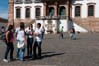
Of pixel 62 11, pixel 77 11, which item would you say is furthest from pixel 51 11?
pixel 77 11

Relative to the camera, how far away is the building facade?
1517 inches

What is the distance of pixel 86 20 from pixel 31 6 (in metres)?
13.4

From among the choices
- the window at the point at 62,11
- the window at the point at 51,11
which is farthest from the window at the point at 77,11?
the window at the point at 51,11

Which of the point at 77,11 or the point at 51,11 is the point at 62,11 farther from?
the point at 77,11

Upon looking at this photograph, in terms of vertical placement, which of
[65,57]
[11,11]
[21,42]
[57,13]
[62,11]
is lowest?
[65,57]

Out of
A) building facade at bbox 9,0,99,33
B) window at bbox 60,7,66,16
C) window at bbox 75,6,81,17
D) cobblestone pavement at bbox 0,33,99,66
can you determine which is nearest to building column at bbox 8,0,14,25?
building facade at bbox 9,0,99,33

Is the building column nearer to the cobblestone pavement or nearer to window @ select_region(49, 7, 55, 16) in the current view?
window @ select_region(49, 7, 55, 16)

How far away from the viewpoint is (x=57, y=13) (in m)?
42.3

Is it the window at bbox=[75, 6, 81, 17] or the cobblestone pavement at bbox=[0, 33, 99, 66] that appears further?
the window at bbox=[75, 6, 81, 17]

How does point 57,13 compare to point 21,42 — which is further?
point 57,13

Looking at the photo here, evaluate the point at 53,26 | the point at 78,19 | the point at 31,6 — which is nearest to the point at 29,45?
the point at 53,26

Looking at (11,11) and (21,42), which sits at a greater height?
(11,11)

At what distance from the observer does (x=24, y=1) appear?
146ft

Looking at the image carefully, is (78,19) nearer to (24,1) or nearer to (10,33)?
(24,1)
